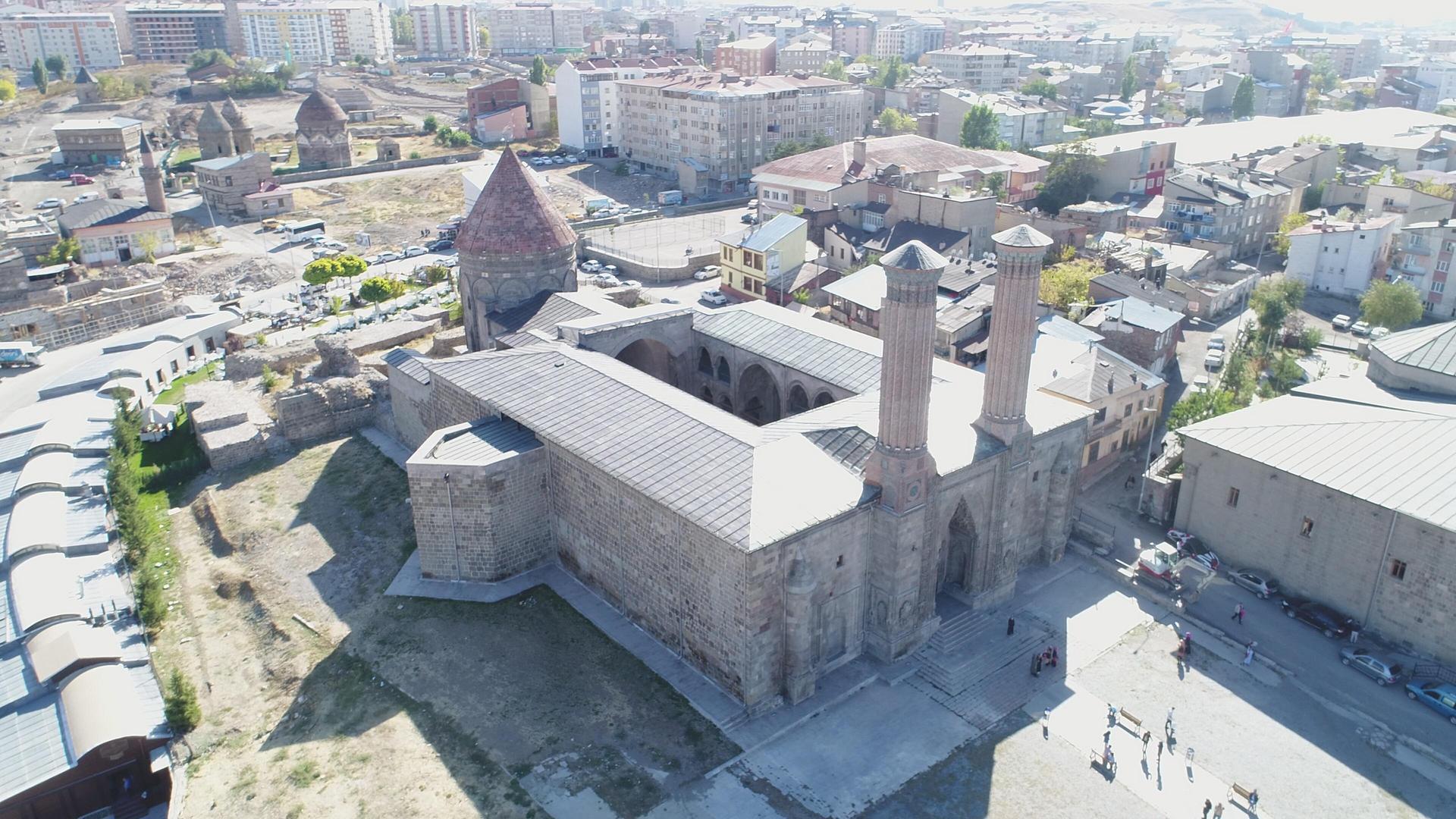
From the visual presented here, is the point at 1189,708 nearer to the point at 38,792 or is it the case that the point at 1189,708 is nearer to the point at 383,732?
the point at 383,732

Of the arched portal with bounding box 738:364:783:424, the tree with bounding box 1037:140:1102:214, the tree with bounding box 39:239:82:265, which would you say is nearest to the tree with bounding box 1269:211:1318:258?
the tree with bounding box 1037:140:1102:214

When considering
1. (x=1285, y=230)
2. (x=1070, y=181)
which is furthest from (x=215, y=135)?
(x=1285, y=230)

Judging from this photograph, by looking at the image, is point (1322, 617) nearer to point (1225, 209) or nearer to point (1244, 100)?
point (1225, 209)

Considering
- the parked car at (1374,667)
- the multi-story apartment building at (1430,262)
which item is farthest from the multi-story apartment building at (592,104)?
the parked car at (1374,667)

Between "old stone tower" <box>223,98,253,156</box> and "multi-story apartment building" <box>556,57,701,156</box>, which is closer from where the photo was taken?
"old stone tower" <box>223,98,253,156</box>

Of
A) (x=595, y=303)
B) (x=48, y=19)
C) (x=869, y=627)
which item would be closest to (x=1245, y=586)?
(x=869, y=627)

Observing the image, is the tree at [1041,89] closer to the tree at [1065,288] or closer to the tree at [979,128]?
the tree at [979,128]

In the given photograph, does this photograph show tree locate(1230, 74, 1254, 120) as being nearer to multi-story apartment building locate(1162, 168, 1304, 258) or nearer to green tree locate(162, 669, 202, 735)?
multi-story apartment building locate(1162, 168, 1304, 258)
